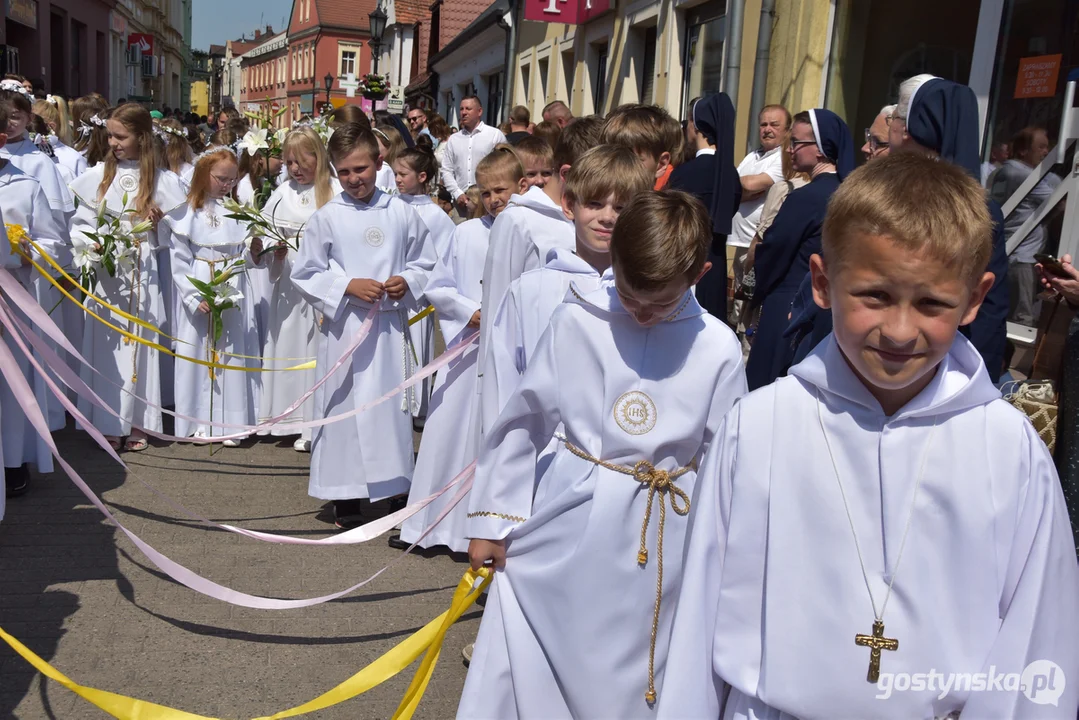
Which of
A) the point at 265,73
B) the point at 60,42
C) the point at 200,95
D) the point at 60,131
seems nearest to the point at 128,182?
the point at 60,131

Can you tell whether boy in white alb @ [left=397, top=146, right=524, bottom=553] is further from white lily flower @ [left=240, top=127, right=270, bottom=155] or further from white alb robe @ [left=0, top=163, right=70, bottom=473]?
white lily flower @ [left=240, top=127, right=270, bottom=155]

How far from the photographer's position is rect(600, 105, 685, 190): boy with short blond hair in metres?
4.92

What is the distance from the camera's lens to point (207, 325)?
27.5 feet

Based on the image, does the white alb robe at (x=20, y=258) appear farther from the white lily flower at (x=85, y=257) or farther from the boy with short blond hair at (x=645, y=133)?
the boy with short blond hair at (x=645, y=133)

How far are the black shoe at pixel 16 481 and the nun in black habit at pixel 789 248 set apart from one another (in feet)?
14.0

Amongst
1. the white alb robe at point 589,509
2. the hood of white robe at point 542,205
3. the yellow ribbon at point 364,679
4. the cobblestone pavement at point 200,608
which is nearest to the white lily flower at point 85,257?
the cobblestone pavement at point 200,608

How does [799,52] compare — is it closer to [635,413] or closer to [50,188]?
[50,188]

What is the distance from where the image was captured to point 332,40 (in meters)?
79.1

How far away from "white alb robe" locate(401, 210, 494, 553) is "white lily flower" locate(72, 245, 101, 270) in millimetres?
2945

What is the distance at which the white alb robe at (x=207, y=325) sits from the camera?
26.8 ft

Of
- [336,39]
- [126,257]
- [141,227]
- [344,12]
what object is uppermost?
[344,12]

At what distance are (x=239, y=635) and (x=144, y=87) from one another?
6260 cm

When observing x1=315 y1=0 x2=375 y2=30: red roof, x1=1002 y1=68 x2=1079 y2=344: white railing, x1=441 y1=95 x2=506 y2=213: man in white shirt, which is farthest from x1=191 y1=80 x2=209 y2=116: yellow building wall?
x1=1002 y1=68 x2=1079 y2=344: white railing

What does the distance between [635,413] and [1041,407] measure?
1.53 metres
